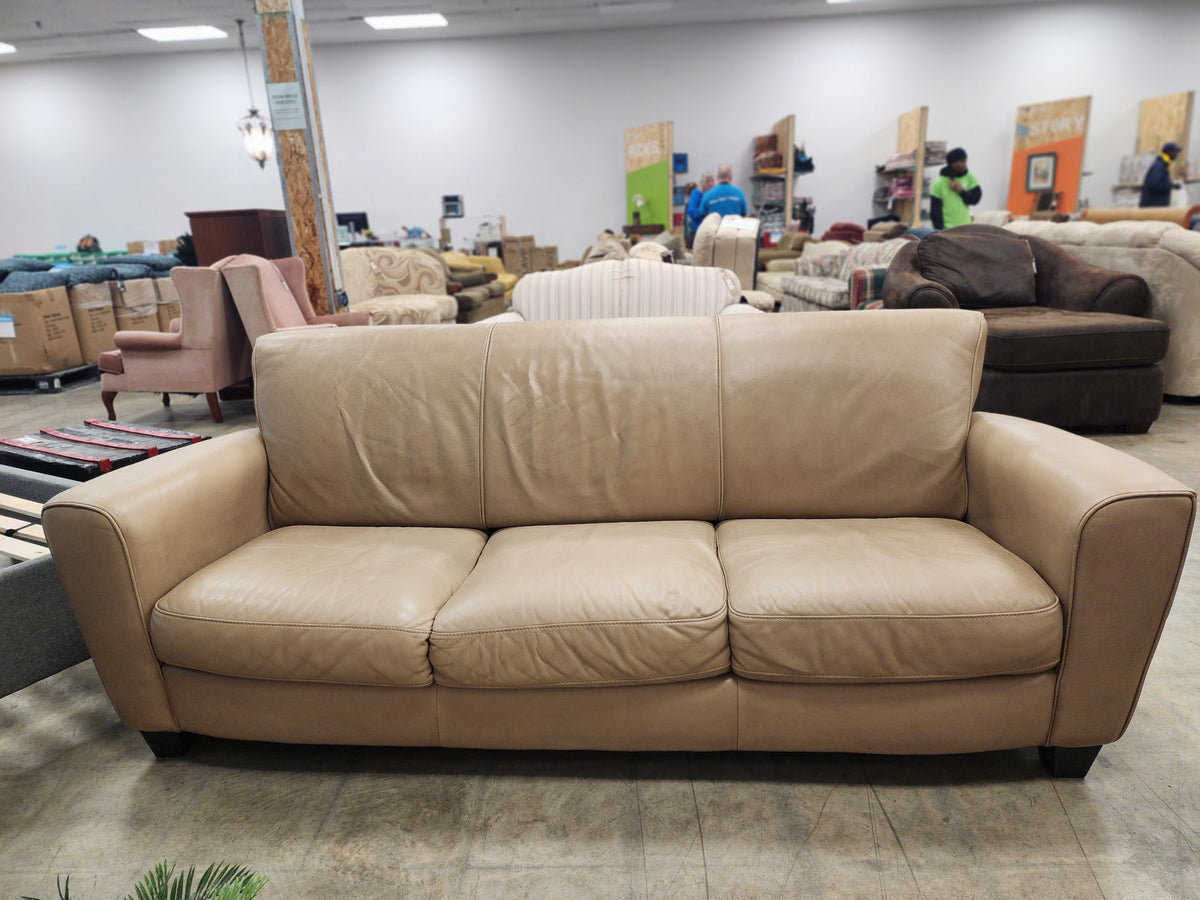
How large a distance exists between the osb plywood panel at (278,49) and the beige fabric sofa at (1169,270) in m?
4.53

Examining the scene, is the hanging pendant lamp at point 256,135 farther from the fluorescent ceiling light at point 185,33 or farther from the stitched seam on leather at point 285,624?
the stitched seam on leather at point 285,624

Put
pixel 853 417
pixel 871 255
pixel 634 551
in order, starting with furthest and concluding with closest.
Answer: pixel 871 255 < pixel 853 417 < pixel 634 551

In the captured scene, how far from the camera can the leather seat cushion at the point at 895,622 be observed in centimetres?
130

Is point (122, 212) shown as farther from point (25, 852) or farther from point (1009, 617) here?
point (1009, 617)

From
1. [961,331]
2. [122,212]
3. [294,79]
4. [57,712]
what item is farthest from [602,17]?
[57,712]

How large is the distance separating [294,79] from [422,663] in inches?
149

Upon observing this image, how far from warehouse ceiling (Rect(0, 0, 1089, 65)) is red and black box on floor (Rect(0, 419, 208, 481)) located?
273 inches

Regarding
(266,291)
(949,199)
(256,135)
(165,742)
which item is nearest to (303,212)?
(266,291)

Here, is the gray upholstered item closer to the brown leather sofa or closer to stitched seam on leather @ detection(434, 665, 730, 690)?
stitched seam on leather @ detection(434, 665, 730, 690)

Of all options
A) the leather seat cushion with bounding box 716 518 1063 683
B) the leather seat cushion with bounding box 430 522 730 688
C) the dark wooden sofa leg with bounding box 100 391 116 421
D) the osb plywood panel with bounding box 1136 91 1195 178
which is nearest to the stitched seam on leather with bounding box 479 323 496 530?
the leather seat cushion with bounding box 430 522 730 688

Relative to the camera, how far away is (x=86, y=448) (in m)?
2.13

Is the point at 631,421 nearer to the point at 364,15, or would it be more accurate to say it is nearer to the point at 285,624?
the point at 285,624

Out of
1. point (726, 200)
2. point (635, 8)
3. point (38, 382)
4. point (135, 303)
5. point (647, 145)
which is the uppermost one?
point (635, 8)

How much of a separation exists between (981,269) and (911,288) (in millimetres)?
549
